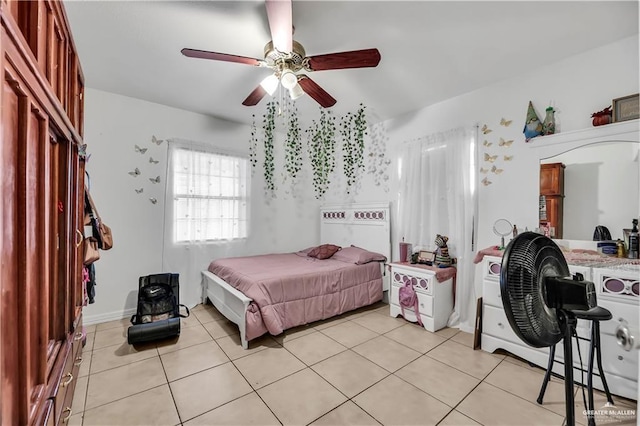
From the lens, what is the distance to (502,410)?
167 centimetres

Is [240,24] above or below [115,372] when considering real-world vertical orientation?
above

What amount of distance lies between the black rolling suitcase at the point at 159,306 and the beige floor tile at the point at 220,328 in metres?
0.29

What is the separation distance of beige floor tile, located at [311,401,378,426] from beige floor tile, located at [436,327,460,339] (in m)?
1.42

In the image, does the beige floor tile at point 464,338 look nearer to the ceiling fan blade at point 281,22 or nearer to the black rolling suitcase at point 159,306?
the black rolling suitcase at point 159,306

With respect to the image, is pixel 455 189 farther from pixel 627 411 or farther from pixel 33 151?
pixel 33 151

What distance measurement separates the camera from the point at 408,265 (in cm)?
309

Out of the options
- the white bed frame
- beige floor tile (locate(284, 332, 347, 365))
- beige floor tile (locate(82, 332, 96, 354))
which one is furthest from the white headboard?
beige floor tile (locate(82, 332, 96, 354))

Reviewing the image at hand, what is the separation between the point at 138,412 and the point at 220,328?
1.20 metres

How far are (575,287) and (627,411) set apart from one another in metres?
1.50

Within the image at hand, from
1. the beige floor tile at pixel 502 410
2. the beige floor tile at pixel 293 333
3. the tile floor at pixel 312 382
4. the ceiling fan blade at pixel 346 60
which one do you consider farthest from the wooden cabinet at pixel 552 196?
the beige floor tile at pixel 293 333

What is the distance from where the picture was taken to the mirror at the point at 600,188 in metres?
2.02

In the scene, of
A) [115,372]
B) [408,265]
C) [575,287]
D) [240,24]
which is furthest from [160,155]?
[575,287]

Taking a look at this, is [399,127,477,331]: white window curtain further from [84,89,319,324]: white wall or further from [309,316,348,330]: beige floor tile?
[84,89,319,324]: white wall

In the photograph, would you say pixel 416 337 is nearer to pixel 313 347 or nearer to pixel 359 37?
pixel 313 347
